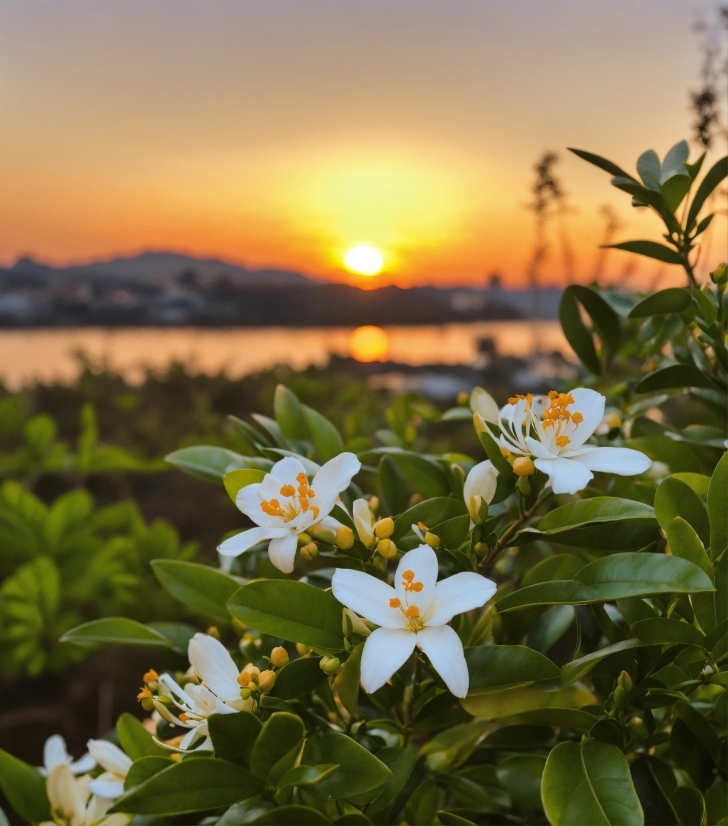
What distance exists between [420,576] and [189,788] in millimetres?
152

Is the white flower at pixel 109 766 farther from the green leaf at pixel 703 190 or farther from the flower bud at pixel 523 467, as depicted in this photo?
the green leaf at pixel 703 190

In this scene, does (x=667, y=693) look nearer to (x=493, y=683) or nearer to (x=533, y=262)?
(x=493, y=683)

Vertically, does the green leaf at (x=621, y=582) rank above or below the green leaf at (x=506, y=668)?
above

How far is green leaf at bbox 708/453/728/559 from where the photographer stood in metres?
0.41

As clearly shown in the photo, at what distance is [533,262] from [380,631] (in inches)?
93.6

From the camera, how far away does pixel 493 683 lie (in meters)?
0.38

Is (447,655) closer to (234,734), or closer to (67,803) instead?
(234,734)

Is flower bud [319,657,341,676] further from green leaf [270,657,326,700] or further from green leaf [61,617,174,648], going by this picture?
green leaf [61,617,174,648]

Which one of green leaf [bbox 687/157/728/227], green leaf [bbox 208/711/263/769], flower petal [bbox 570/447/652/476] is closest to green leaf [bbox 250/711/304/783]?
green leaf [bbox 208/711/263/769]

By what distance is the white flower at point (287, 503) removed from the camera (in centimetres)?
40

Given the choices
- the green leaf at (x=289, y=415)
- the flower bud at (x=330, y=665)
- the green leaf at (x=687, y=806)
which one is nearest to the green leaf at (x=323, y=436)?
the green leaf at (x=289, y=415)

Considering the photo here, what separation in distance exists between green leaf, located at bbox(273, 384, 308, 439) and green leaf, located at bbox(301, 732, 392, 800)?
279mm

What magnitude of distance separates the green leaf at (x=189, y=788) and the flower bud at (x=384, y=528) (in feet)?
0.45

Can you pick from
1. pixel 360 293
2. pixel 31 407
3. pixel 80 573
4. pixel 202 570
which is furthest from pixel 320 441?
Result: pixel 360 293
